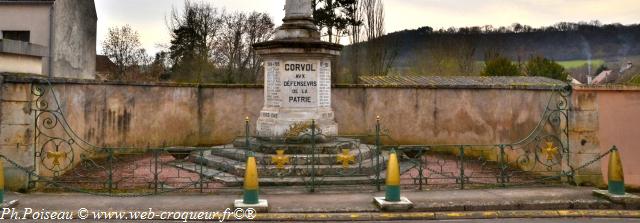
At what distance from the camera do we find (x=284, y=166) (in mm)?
9141

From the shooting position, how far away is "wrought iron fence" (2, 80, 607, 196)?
8.26 m

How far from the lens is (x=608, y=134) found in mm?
8602

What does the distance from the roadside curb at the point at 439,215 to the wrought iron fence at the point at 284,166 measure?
1351 millimetres

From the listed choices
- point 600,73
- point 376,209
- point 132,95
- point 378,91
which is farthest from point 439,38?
point 376,209

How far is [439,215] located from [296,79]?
5.04 metres

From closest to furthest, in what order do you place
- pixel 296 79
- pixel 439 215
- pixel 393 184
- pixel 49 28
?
pixel 439 215, pixel 393 184, pixel 296 79, pixel 49 28

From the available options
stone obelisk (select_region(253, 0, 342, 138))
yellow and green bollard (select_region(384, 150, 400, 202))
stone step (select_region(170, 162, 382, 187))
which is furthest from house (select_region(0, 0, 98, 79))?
yellow and green bollard (select_region(384, 150, 400, 202))

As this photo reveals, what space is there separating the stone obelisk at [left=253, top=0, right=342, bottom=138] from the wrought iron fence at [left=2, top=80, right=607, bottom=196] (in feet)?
1.15

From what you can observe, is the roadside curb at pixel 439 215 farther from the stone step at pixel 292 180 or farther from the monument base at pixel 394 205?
the stone step at pixel 292 180

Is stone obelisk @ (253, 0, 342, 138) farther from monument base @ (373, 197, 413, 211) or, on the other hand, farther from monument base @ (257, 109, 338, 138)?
monument base @ (373, 197, 413, 211)

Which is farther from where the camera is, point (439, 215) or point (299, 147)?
point (299, 147)

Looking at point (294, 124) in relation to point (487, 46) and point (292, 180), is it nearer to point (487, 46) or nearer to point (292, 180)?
point (292, 180)

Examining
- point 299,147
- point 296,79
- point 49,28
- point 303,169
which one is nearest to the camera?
point 303,169

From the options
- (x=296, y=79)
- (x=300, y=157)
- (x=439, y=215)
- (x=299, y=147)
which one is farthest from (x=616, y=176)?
(x=296, y=79)
